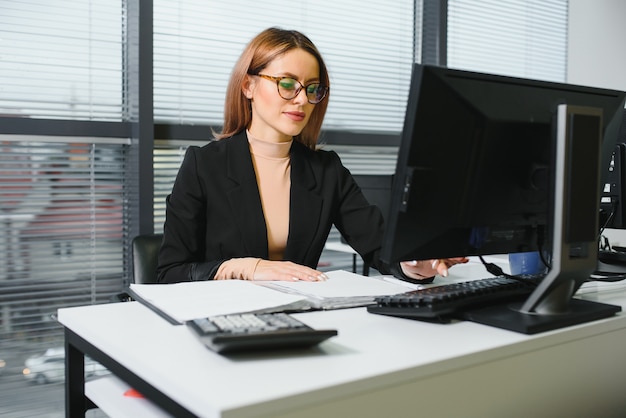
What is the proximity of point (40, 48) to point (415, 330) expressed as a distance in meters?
2.10

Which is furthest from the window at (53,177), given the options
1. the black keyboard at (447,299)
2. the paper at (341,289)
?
the black keyboard at (447,299)

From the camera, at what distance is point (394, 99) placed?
3.67 meters

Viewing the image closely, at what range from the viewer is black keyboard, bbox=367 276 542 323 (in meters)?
Result: 1.13

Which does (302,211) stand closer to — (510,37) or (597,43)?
(510,37)

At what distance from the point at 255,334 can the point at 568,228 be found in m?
0.55

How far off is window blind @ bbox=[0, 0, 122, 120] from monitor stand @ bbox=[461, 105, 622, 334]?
204cm

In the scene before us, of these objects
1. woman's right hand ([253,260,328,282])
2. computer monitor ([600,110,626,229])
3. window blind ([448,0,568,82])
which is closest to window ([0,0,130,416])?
woman's right hand ([253,260,328,282])

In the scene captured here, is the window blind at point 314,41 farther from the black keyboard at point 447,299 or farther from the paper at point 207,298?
the black keyboard at point 447,299

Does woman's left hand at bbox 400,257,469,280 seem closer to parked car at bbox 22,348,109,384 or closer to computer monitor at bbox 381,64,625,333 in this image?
computer monitor at bbox 381,64,625,333

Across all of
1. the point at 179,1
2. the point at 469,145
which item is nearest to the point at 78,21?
the point at 179,1

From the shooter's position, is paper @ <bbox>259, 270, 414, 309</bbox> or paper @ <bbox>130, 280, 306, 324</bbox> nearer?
paper @ <bbox>130, 280, 306, 324</bbox>

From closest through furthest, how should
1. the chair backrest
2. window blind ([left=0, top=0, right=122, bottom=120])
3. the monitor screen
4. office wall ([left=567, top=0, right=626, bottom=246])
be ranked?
the monitor screen, the chair backrest, window blind ([left=0, top=0, right=122, bottom=120]), office wall ([left=567, top=0, right=626, bottom=246])

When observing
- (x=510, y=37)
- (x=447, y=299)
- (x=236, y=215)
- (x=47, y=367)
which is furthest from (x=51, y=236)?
(x=510, y=37)

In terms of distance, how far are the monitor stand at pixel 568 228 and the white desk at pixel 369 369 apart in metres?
0.03
